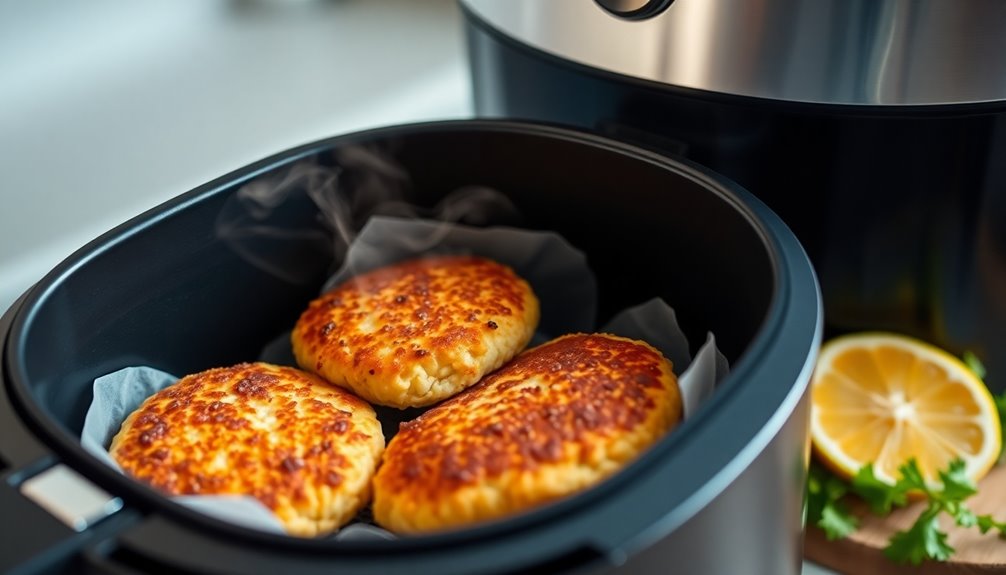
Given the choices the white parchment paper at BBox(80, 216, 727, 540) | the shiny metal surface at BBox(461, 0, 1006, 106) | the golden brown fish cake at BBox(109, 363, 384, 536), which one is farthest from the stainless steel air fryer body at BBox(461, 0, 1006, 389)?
the golden brown fish cake at BBox(109, 363, 384, 536)

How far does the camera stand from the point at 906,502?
84 centimetres

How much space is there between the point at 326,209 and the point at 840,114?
0.39m

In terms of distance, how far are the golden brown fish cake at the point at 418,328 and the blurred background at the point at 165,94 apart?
37 centimetres

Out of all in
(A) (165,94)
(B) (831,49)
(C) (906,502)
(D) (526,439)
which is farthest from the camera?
(A) (165,94)

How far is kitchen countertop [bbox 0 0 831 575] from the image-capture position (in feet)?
3.84

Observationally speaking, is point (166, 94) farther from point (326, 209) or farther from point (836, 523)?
point (836, 523)

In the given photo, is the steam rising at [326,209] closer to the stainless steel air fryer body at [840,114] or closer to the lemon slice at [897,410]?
the stainless steel air fryer body at [840,114]

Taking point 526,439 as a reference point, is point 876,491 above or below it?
below

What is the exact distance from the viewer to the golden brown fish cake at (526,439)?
1.93 ft

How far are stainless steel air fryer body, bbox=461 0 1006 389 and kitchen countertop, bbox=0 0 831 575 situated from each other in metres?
0.49

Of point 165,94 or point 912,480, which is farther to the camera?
point 165,94

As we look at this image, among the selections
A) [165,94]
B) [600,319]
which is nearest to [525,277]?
[600,319]

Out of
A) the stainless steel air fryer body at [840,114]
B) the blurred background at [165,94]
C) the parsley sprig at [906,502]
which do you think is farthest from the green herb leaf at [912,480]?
the blurred background at [165,94]

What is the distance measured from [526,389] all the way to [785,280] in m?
0.17
